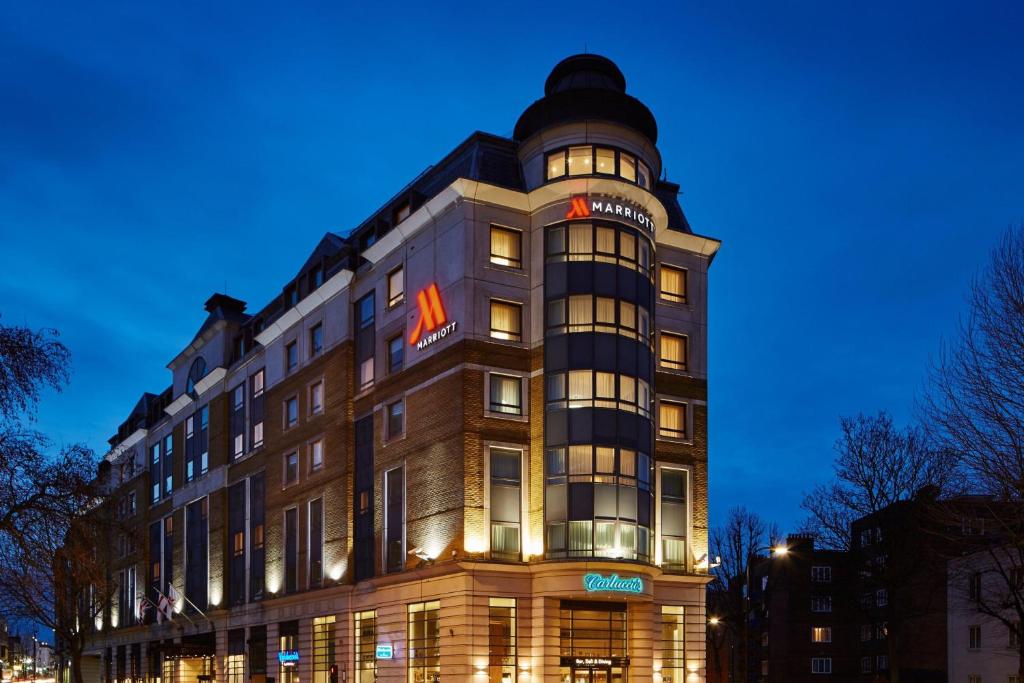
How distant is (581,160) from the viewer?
158 ft

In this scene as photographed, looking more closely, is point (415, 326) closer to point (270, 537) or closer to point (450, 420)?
point (450, 420)

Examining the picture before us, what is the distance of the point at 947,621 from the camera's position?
7219 cm

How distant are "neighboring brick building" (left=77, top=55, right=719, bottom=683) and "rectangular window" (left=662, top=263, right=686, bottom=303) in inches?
4.4

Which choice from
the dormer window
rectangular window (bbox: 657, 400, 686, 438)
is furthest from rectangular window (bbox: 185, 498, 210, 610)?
rectangular window (bbox: 657, 400, 686, 438)

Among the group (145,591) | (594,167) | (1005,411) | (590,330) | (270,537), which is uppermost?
(594,167)

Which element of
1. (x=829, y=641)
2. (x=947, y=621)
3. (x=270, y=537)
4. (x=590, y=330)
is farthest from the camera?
(x=829, y=641)

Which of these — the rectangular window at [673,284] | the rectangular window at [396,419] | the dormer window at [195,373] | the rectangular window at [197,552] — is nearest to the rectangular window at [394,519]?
the rectangular window at [396,419]

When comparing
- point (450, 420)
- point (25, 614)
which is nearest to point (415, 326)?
point (450, 420)

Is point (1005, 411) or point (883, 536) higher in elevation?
point (1005, 411)

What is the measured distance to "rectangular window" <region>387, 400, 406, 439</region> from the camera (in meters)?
51.3

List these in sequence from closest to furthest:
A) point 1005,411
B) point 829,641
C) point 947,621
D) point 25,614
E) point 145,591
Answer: point 1005,411
point 25,614
point 947,621
point 145,591
point 829,641

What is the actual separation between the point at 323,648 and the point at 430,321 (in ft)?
63.3

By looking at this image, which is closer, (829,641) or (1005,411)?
(1005,411)

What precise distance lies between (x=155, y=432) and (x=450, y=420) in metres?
52.4
